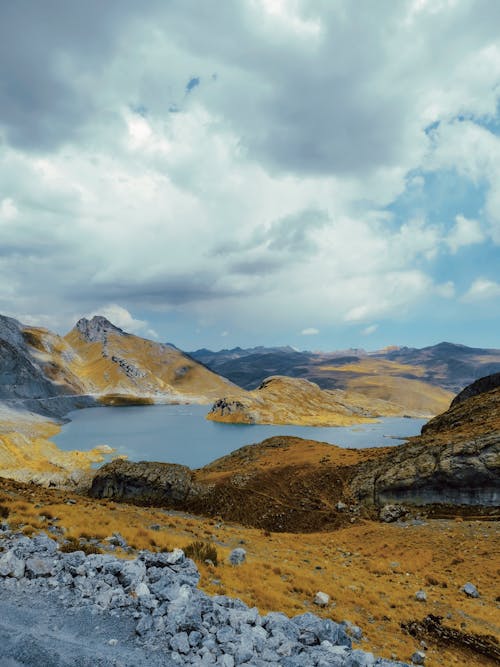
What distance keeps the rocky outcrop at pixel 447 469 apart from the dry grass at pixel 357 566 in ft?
16.0

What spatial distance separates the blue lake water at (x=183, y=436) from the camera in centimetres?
10454

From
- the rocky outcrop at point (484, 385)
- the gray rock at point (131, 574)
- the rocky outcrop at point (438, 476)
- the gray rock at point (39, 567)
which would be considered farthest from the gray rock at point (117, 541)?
the rocky outcrop at point (484, 385)

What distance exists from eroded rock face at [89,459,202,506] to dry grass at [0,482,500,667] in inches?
689

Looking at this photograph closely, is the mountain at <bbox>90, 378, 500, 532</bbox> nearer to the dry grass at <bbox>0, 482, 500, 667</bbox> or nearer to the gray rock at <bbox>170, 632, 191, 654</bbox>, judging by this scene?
the dry grass at <bbox>0, 482, 500, 667</bbox>

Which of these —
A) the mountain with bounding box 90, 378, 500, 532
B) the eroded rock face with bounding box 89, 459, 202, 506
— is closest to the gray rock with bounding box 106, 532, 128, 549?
the mountain with bounding box 90, 378, 500, 532

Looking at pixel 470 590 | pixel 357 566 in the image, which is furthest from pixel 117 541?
pixel 470 590

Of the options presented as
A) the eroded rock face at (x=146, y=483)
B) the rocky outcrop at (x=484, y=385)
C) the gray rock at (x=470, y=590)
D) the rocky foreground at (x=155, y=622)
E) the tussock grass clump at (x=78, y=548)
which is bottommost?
the eroded rock face at (x=146, y=483)

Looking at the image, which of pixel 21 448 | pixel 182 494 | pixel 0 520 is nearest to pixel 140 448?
pixel 21 448

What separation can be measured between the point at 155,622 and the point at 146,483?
136 feet

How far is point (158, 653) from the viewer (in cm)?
791

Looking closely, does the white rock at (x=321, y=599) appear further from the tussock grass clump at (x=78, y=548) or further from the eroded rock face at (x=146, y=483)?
the eroded rock face at (x=146, y=483)

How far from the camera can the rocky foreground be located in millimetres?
7731

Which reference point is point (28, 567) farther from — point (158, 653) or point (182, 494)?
point (182, 494)

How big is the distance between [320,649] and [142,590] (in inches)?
181
